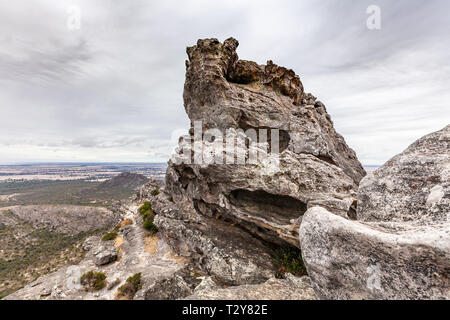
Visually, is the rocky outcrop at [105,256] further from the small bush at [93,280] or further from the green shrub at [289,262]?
the green shrub at [289,262]

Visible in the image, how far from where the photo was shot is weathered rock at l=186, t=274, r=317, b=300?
9.32 m

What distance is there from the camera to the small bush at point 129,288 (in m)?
13.7

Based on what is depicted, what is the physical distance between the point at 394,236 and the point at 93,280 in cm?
2112

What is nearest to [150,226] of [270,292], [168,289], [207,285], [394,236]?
[168,289]

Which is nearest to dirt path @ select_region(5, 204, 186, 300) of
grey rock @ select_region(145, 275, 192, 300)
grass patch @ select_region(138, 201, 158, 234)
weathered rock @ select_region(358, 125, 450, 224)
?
grey rock @ select_region(145, 275, 192, 300)

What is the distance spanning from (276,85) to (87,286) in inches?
1122

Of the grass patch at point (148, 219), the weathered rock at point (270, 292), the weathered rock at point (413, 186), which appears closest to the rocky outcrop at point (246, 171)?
the weathered rock at point (270, 292)

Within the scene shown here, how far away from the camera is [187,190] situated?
67.9 ft

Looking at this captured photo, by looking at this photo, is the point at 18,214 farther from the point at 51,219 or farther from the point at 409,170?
the point at 409,170

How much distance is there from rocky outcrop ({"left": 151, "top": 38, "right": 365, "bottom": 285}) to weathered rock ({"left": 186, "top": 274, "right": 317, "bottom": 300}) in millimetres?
1553

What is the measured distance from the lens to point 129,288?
1399cm

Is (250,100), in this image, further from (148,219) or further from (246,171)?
(148,219)

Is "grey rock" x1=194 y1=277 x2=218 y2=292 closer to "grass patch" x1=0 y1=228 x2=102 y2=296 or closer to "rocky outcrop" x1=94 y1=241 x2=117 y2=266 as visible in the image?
"rocky outcrop" x1=94 y1=241 x2=117 y2=266

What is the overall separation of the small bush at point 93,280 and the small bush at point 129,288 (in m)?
2.37
